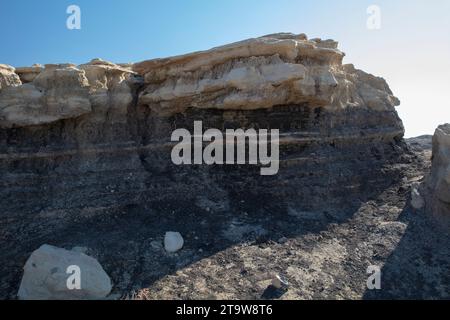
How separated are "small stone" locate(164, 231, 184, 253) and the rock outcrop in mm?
1031

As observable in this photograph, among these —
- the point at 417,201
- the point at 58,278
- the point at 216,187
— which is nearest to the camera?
the point at 58,278

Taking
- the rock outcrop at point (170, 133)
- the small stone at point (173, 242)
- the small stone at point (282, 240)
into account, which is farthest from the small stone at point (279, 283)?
the rock outcrop at point (170, 133)

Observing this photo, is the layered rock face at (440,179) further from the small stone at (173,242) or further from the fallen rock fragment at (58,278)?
the fallen rock fragment at (58,278)

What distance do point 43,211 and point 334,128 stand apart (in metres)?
6.91

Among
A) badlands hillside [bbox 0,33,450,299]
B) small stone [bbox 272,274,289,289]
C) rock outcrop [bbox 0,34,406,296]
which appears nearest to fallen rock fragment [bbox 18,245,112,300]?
badlands hillside [bbox 0,33,450,299]

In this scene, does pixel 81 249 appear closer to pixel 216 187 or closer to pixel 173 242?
pixel 173 242

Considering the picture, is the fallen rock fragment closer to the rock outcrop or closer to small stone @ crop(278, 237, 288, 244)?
the rock outcrop

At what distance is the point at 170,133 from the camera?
9109 mm

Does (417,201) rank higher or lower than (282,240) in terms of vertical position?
higher

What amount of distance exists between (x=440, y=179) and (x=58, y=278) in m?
8.06

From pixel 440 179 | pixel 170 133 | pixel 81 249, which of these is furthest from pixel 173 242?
pixel 440 179

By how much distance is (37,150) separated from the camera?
8.22 metres

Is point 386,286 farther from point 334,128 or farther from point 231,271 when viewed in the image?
point 334,128

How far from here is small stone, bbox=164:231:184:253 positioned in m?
6.86
